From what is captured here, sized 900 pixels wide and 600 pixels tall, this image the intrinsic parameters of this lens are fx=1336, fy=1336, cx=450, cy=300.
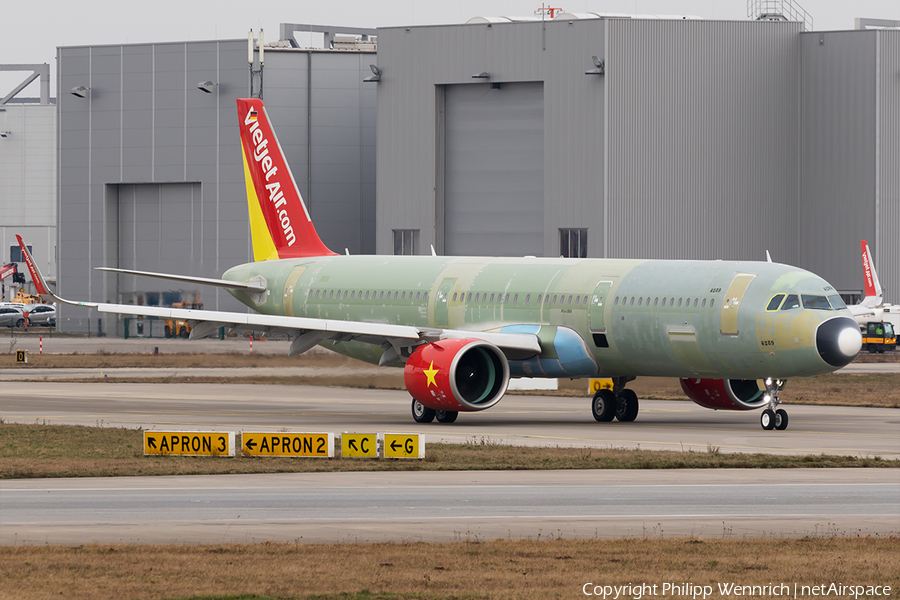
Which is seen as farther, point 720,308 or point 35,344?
point 35,344

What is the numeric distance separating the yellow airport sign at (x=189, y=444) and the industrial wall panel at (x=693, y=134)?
59.9 metres

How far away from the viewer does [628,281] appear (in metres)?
37.2

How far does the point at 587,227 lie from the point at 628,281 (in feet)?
161

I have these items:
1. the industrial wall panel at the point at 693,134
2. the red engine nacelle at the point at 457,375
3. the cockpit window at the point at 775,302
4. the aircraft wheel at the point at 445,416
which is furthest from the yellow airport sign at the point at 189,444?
the industrial wall panel at the point at 693,134

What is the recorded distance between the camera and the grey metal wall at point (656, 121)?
84812 millimetres

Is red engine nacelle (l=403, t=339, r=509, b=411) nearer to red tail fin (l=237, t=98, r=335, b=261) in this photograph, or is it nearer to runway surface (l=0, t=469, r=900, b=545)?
runway surface (l=0, t=469, r=900, b=545)

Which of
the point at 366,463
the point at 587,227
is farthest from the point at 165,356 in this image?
the point at 366,463

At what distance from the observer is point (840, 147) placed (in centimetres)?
8800

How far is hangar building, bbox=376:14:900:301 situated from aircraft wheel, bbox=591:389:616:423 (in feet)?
152

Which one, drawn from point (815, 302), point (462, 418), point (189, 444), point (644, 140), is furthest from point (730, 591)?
point (644, 140)

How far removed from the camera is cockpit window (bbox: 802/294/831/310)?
33812 millimetres

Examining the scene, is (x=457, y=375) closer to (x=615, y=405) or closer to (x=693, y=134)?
(x=615, y=405)

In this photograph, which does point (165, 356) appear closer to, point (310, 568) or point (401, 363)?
point (401, 363)

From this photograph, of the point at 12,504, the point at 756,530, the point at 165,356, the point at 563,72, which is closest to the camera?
the point at 756,530
